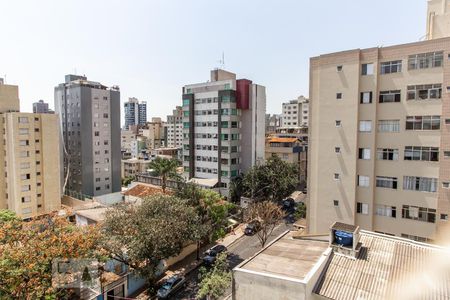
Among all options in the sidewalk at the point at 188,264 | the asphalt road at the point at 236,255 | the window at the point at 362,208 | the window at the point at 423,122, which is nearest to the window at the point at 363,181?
the window at the point at 362,208

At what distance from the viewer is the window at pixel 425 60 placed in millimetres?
20406

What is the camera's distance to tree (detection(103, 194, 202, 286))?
20.2 metres

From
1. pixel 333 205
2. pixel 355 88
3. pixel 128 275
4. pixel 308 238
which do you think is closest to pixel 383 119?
pixel 355 88

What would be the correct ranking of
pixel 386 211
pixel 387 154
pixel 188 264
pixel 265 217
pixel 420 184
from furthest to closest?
pixel 265 217
pixel 188 264
pixel 386 211
pixel 387 154
pixel 420 184

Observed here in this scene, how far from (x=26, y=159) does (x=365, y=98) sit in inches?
1914

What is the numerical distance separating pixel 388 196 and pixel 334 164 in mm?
4949

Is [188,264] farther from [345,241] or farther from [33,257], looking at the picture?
[345,241]

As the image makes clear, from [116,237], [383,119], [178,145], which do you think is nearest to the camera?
[116,237]

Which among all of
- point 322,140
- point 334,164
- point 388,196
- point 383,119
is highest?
point 383,119

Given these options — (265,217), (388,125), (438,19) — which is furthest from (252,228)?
(438,19)

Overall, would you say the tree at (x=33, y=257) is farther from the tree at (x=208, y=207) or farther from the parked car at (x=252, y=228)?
the parked car at (x=252, y=228)

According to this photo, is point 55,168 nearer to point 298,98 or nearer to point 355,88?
point 355,88

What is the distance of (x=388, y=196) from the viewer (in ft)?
75.4

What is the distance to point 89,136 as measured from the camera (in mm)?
57062
